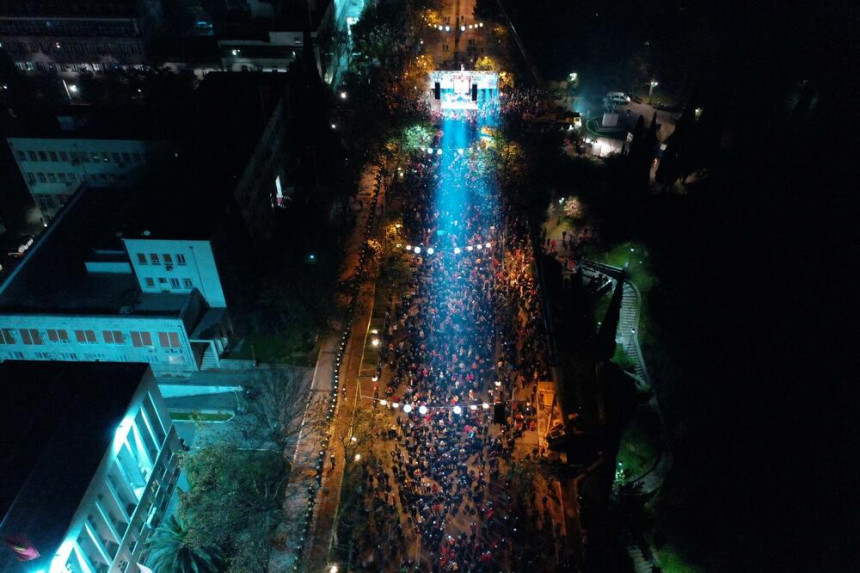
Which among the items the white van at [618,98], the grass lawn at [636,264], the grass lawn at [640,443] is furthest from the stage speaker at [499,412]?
the white van at [618,98]

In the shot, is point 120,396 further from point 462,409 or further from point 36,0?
point 36,0

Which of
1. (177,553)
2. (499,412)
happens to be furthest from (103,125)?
(499,412)

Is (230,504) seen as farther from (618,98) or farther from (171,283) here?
(618,98)

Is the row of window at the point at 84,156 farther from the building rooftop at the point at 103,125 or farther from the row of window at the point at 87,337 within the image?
the row of window at the point at 87,337

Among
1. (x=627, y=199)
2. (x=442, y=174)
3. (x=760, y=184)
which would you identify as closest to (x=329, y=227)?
(x=442, y=174)

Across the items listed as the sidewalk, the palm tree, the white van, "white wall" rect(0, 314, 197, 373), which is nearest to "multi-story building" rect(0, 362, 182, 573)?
the palm tree
